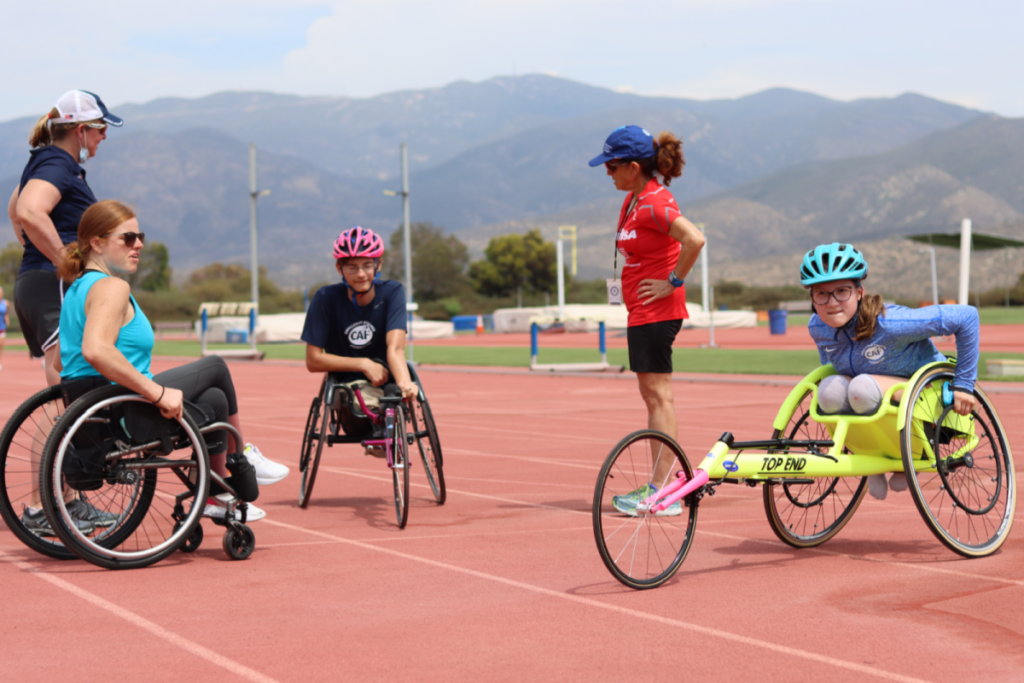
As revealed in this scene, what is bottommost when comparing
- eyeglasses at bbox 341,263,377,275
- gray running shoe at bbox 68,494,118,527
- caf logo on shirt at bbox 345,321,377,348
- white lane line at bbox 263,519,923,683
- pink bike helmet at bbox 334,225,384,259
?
white lane line at bbox 263,519,923,683

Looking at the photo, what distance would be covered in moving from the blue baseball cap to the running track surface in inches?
78.8

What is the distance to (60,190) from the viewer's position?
5520 mm

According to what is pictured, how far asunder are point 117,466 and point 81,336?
61 cm

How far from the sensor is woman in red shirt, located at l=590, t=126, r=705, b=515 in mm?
6137

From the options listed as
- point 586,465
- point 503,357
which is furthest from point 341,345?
point 503,357

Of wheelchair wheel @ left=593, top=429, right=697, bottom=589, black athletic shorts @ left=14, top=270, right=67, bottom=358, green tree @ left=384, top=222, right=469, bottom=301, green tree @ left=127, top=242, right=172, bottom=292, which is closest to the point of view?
wheelchair wheel @ left=593, top=429, right=697, bottom=589

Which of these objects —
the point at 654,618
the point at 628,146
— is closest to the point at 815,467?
the point at 654,618

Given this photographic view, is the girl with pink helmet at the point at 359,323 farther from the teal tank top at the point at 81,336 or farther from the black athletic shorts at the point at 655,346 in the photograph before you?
the teal tank top at the point at 81,336

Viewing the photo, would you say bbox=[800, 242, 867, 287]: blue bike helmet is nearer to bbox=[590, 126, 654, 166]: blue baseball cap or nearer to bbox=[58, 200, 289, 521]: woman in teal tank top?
bbox=[590, 126, 654, 166]: blue baseball cap

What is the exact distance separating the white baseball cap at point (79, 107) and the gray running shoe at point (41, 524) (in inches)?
77.0

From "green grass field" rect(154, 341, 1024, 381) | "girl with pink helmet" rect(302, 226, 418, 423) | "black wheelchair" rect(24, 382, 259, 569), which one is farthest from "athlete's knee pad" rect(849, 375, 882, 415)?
"green grass field" rect(154, 341, 1024, 381)

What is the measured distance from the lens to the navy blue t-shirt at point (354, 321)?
21.4 ft

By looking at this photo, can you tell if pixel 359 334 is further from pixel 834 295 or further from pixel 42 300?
pixel 834 295

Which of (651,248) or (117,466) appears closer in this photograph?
(117,466)
